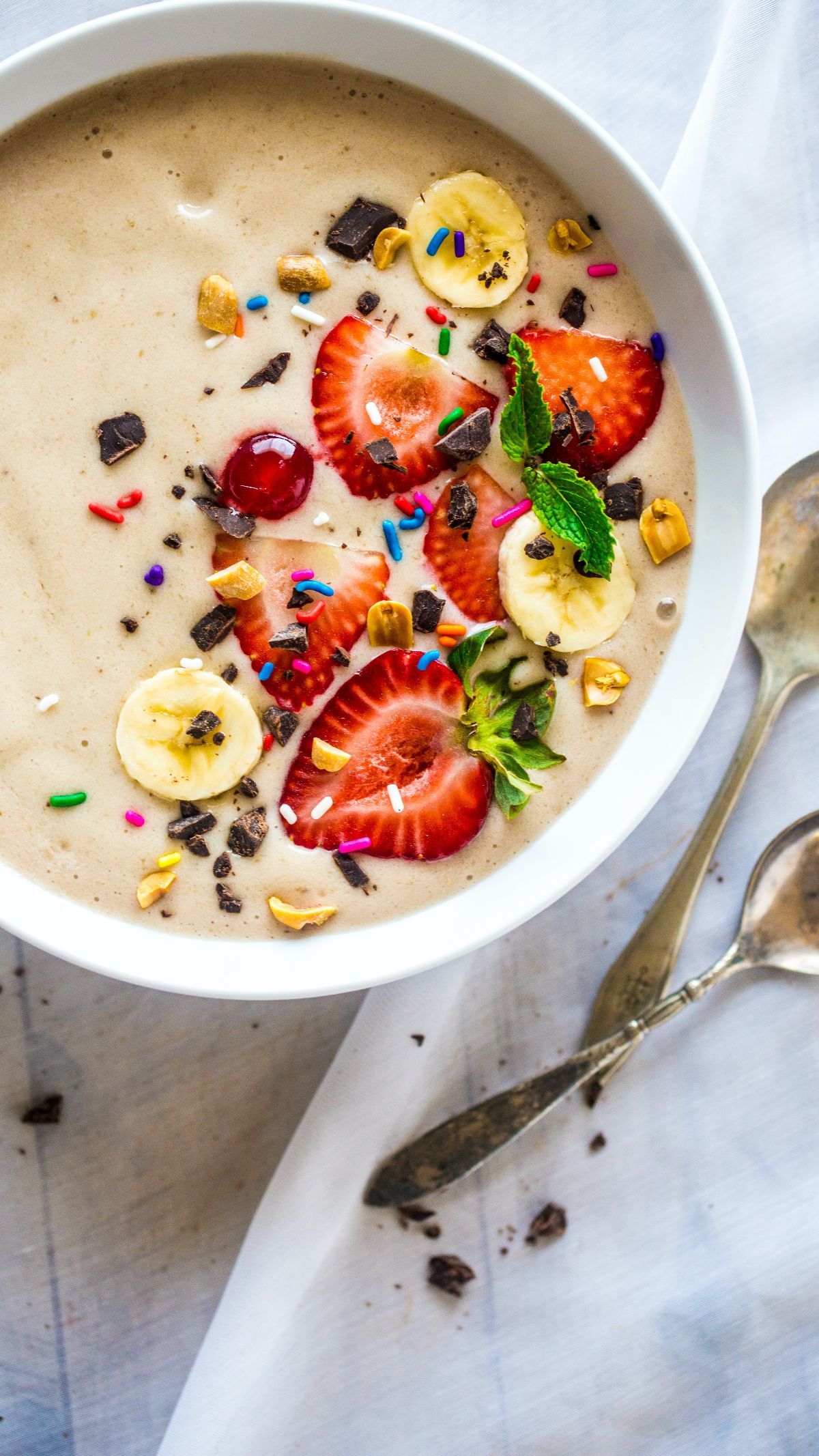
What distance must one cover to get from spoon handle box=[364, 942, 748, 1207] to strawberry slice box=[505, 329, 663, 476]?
1091 mm

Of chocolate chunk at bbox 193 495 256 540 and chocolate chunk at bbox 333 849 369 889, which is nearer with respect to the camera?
chocolate chunk at bbox 193 495 256 540

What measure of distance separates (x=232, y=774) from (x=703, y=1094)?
4.18ft

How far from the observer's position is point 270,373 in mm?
1896

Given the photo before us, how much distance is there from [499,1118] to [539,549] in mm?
1181

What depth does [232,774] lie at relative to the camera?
6.44 feet

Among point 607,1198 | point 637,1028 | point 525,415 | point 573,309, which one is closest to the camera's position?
point 525,415

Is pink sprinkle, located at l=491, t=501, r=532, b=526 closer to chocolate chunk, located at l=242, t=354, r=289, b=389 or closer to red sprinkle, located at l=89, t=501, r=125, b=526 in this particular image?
chocolate chunk, located at l=242, t=354, r=289, b=389

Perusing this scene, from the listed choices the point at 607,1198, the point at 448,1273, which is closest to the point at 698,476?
the point at 607,1198

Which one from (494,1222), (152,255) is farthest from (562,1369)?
(152,255)

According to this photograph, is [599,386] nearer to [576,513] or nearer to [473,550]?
[576,513]

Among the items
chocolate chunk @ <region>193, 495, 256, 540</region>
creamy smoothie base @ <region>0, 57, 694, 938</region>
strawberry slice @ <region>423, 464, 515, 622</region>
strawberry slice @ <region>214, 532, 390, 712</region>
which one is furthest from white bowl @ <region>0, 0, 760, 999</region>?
chocolate chunk @ <region>193, 495, 256, 540</region>

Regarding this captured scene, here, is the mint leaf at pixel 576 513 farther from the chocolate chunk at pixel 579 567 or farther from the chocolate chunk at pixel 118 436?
the chocolate chunk at pixel 118 436

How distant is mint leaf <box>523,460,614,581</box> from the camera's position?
1.86 meters

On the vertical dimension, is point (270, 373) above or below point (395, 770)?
above
